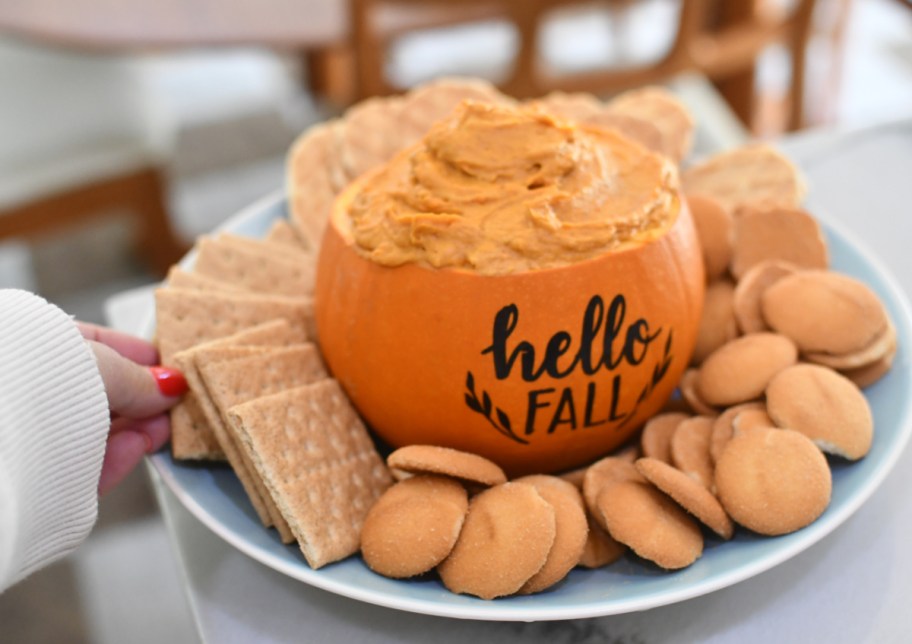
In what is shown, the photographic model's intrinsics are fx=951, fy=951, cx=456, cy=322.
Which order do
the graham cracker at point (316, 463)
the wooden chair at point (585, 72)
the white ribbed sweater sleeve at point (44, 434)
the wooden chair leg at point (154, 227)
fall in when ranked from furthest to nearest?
the wooden chair leg at point (154, 227) < the wooden chair at point (585, 72) < the graham cracker at point (316, 463) < the white ribbed sweater sleeve at point (44, 434)

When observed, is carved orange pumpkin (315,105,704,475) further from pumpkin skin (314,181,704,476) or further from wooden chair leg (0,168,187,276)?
wooden chair leg (0,168,187,276)

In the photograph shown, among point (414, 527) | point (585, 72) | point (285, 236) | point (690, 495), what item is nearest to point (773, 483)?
point (690, 495)

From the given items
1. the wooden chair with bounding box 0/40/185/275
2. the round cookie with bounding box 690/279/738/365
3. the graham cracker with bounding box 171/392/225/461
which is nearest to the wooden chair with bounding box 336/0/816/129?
the wooden chair with bounding box 0/40/185/275

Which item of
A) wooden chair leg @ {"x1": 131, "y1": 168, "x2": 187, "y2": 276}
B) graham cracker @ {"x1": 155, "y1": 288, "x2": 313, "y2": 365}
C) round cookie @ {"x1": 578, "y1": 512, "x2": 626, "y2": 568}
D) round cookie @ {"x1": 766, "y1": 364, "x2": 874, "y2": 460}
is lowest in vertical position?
wooden chair leg @ {"x1": 131, "y1": 168, "x2": 187, "y2": 276}

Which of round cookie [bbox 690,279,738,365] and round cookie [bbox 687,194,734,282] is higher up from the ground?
round cookie [bbox 687,194,734,282]

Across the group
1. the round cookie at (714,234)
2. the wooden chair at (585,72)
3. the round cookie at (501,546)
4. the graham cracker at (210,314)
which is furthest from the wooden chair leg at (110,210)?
the round cookie at (501,546)

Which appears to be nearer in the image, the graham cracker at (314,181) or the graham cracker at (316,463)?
the graham cracker at (316,463)

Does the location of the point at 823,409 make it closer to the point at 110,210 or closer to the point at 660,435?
the point at 660,435

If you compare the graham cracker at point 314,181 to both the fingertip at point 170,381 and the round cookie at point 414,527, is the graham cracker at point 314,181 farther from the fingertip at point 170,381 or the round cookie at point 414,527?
the round cookie at point 414,527
